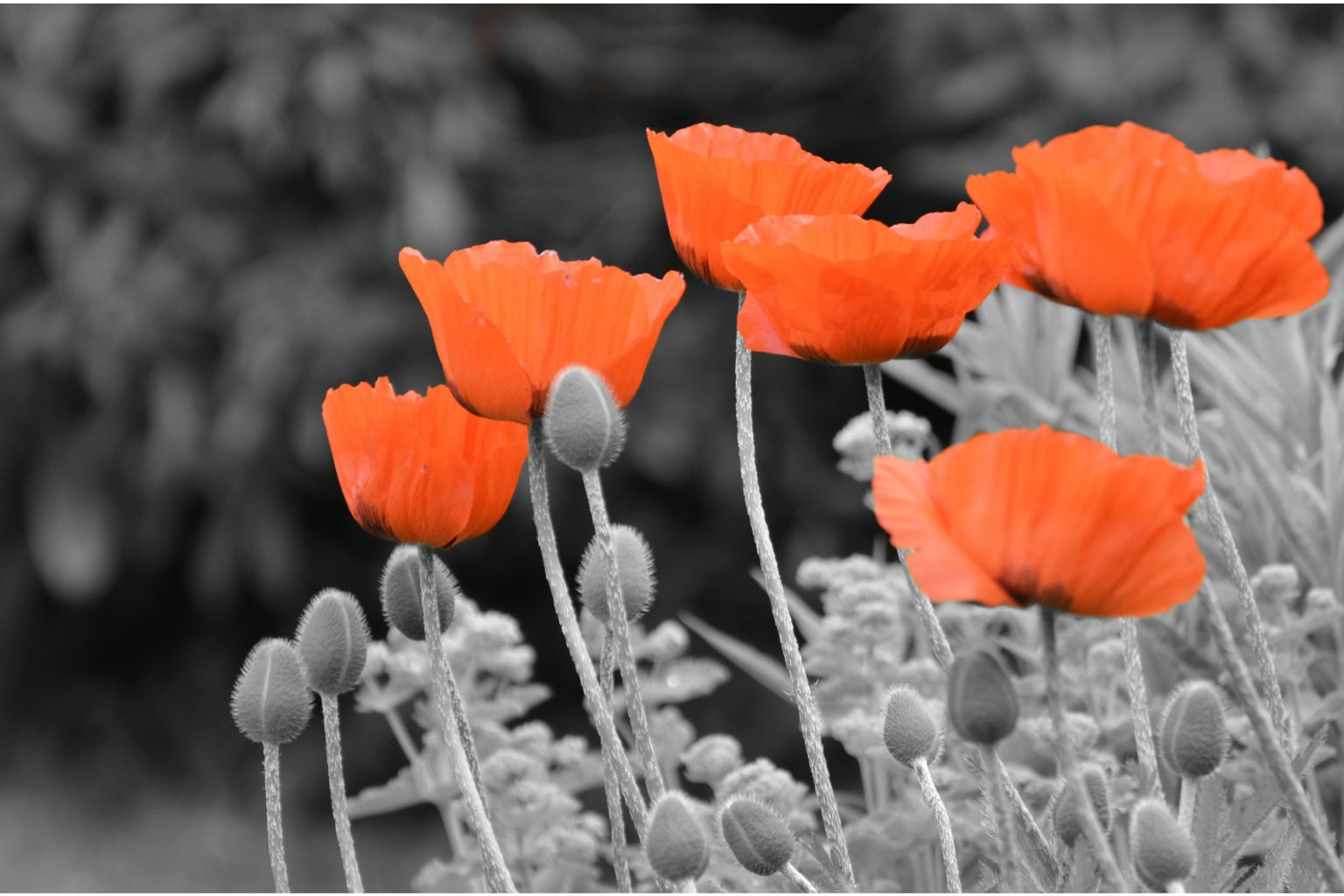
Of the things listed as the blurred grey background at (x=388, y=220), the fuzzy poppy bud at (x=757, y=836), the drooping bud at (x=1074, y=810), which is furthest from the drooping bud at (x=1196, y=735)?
the blurred grey background at (x=388, y=220)

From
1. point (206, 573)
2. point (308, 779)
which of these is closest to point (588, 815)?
point (206, 573)

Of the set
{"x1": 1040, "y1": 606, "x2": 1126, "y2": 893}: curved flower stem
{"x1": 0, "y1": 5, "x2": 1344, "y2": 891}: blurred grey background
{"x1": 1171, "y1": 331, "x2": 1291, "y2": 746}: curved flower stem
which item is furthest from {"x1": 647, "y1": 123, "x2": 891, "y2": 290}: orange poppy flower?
{"x1": 0, "y1": 5, "x2": 1344, "y2": 891}: blurred grey background

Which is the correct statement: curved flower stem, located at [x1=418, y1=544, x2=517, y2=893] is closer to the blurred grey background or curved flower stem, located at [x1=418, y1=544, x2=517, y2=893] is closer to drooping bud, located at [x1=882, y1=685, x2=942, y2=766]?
drooping bud, located at [x1=882, y1=685, x2=942, y2=766]

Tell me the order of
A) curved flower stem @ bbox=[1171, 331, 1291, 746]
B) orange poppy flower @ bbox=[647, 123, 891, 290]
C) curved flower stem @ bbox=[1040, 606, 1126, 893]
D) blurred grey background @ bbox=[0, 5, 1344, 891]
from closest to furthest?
curved flower stem @ bbox=[1040, 606, 1126, 893]
curved flower stem @ bbox=[1171, 331, 1291, 746]
orange poppy flower @ bbox=[647, 123, 891, 290]
blurred grey background @ bbox=[0, 5, 1344, 891]

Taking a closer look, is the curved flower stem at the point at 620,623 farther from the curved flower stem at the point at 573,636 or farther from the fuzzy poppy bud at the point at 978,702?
the fuzzy poppy bud at the point at 978,702

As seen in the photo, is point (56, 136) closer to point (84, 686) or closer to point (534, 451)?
point (84, 686)

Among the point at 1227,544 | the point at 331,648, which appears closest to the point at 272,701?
the point at 331,648
